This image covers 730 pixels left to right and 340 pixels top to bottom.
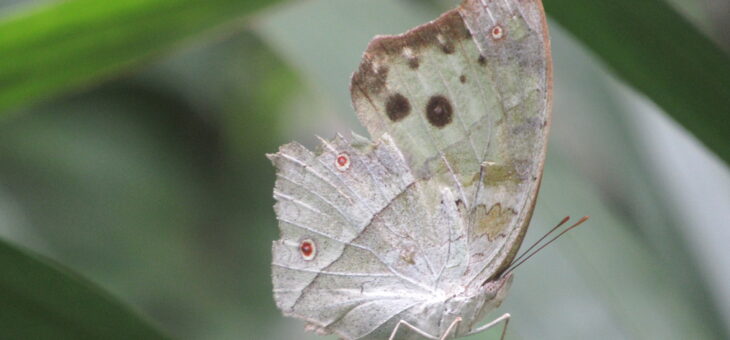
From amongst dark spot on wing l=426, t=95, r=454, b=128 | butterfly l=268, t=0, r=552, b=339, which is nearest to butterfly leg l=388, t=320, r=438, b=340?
butterfly l=268, t=0, r=552, b=339

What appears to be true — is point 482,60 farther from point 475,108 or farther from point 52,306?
point 52,306

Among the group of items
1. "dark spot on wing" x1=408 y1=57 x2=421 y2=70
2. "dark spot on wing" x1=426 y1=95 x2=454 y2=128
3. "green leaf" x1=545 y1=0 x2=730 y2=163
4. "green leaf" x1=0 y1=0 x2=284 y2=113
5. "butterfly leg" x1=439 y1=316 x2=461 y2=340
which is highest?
"green leaf" x1=0 y1=0 x2=284 y2=113

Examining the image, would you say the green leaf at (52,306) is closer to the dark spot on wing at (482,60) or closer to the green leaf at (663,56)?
the dark spot on wing at (482,60)

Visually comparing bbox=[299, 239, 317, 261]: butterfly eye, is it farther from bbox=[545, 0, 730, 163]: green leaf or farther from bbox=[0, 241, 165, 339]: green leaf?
bbox=[545, 0, 730, 163]: green leaf

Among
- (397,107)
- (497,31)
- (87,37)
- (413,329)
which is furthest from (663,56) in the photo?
(87,37)

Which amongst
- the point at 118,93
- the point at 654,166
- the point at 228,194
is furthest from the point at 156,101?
the point at 654,166
